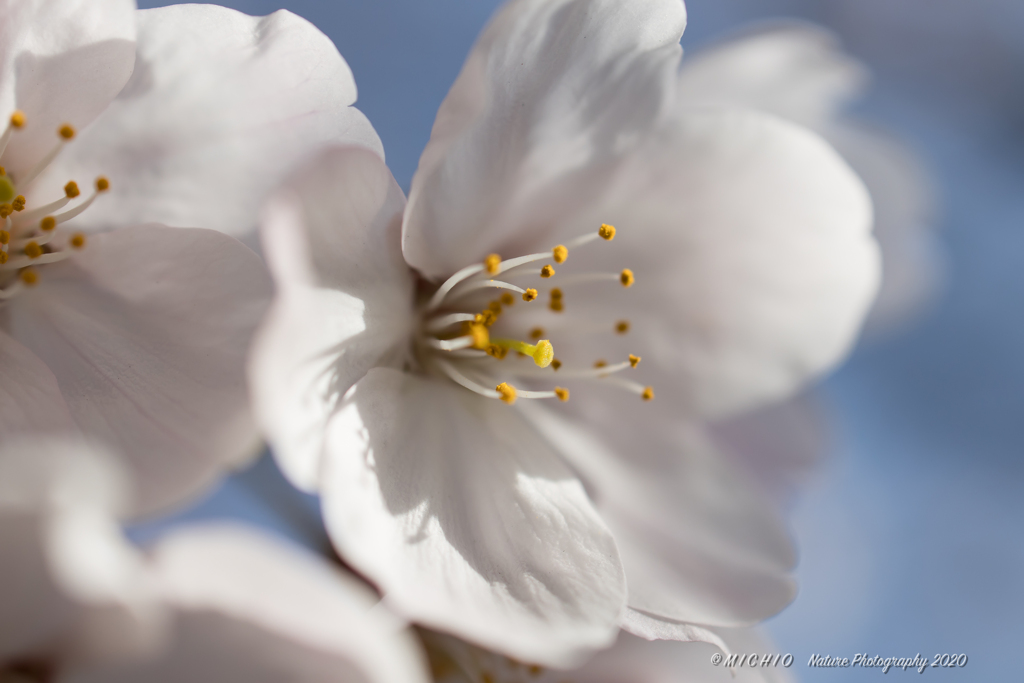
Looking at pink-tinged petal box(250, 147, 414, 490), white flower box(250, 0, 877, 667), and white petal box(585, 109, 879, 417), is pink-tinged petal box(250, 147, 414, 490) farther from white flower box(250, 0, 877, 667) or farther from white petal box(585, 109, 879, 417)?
white petal box(585, 109, 879, 417)

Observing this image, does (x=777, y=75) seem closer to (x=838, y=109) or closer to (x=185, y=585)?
(x=838, y=109)

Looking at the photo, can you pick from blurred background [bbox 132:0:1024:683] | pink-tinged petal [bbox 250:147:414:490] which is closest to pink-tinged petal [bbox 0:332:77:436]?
pink-tinged petal [bbox 250:147:414:490]

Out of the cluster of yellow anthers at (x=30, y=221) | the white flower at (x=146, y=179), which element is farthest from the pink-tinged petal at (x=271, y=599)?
the cluster of yellow anthers at (x=30, y=221)

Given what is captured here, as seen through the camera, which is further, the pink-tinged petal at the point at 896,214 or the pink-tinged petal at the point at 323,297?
the pink-tinged petal at the point at 896,214

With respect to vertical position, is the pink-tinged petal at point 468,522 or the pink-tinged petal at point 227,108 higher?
the pink-tinged petal at point 227,108

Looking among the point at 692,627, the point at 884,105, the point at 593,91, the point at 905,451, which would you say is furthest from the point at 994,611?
the point at 593,91

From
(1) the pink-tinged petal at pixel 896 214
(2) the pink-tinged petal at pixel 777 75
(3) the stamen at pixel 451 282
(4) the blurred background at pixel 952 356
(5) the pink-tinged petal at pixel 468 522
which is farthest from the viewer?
(4) the blurred background at pixel 952 356

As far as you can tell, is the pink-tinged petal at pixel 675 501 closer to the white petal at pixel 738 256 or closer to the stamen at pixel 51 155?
the white petal at pixel 738 256
